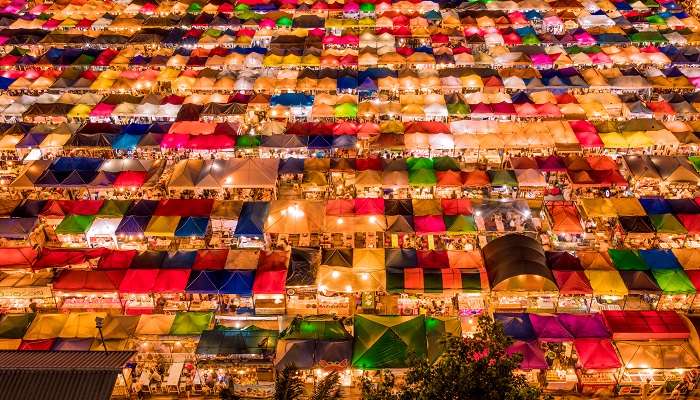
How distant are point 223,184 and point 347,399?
9.96 meters

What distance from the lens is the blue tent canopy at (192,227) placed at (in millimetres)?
19578

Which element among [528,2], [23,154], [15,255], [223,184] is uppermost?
[528,2]

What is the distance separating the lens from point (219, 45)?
111 ft

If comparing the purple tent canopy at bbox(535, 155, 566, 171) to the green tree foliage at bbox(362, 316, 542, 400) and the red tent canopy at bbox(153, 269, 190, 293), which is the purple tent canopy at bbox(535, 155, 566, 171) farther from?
the red tent canopy at bbox(153, 269, 190, 293)

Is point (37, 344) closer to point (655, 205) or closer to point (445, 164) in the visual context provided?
point (445, 164)

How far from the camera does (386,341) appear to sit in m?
15.3

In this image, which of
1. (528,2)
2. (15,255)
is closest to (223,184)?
(15,255)

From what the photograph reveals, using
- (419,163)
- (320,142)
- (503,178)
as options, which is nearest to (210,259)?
(320,142)

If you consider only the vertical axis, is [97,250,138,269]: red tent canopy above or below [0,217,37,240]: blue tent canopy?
below

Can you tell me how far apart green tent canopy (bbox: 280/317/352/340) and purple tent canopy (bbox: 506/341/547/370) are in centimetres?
440

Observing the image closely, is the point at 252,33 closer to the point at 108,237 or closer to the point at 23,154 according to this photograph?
the point at 23,154

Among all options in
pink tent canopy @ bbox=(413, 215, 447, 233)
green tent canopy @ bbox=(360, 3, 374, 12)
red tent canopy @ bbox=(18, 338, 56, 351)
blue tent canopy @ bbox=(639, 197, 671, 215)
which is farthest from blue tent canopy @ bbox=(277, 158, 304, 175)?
green tent canopy @ bbox=(360, 3, 374, 12)

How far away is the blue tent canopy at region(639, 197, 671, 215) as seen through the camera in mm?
20062

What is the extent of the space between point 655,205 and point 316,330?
12852mm
